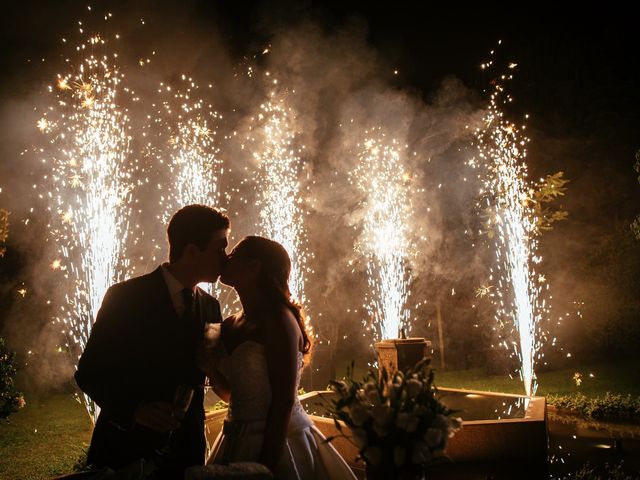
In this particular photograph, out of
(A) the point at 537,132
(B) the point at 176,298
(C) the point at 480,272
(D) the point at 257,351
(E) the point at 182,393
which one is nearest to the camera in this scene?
(E) the point at 182,393

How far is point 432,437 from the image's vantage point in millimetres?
2721

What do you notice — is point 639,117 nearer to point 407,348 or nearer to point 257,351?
point 407,348

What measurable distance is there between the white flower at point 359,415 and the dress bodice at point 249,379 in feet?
2.31

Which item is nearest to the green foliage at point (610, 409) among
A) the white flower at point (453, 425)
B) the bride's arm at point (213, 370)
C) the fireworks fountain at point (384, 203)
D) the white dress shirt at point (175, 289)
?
the fireworks fountain at point (384, 203)

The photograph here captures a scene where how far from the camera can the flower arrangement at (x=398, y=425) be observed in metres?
2.74

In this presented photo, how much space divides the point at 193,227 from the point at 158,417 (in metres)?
1.21

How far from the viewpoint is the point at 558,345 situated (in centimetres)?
2081

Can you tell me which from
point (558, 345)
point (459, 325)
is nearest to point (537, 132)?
point (558, 345)

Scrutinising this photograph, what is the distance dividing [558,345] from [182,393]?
2152 cm

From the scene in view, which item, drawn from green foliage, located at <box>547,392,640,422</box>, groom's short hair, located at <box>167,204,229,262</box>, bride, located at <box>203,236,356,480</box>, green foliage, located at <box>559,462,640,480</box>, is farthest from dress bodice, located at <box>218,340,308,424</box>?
green foliage, located at <box>547,392,640,422</box>

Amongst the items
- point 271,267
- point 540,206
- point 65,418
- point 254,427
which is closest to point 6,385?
point 65,418

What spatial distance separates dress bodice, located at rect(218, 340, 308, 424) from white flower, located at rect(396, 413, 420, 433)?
94cm

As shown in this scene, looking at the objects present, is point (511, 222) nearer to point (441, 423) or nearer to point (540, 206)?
point (540, 206)

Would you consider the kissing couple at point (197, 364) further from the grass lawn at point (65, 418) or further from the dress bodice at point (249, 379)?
the grass lawn at point (65, 418)
